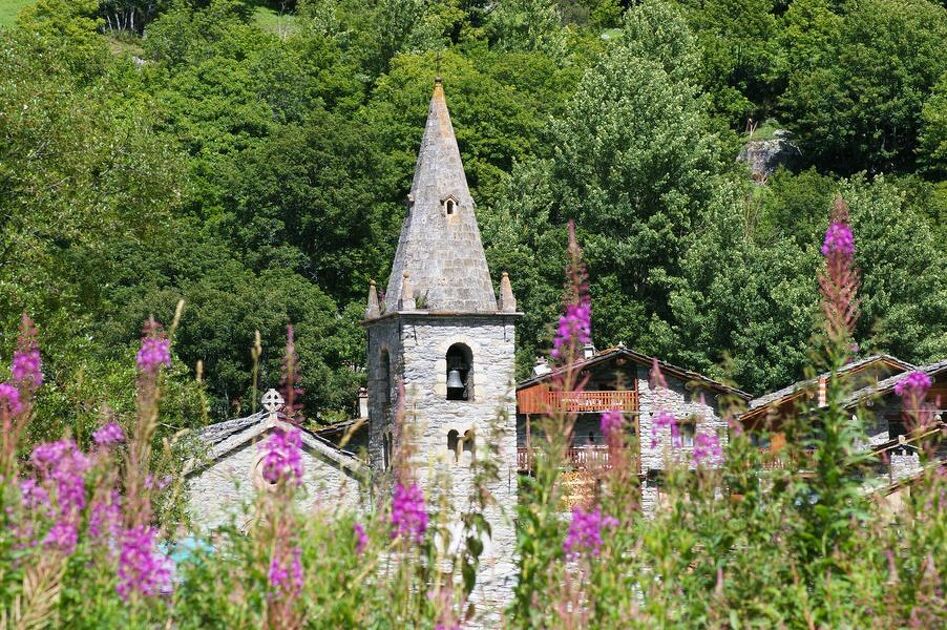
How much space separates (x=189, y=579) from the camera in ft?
24.5

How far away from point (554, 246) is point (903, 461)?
891 inches

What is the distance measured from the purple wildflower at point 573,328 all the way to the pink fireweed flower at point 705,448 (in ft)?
3.25

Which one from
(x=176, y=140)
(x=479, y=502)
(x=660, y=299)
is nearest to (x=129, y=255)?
(x=176, y=140)

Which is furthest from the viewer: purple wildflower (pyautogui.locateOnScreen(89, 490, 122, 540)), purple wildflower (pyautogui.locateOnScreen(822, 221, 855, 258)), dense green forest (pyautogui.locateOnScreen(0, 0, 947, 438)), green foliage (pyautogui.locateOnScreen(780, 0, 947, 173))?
green foliage (pyautogui.locateOnScreen(780, 0, 947, 173))

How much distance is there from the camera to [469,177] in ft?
201

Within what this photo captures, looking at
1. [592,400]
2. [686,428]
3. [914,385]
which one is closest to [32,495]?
[686,428]

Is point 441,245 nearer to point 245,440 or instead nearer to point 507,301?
point 507,301

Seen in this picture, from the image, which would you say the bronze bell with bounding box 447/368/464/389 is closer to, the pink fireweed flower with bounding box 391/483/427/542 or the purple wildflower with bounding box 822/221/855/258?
the purple wildflower with bounding box 822/221/855/258

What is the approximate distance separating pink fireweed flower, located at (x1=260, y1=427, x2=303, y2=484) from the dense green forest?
17.3 meters

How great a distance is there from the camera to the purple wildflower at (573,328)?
767 cm

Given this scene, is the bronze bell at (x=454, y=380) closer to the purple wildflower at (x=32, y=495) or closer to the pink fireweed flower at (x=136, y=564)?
the purple wildflower at (x=32, y=495)

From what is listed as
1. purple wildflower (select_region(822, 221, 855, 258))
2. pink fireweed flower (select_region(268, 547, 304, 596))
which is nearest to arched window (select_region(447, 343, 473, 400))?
purple wildflower (select_region(822, 221, 855, 258))

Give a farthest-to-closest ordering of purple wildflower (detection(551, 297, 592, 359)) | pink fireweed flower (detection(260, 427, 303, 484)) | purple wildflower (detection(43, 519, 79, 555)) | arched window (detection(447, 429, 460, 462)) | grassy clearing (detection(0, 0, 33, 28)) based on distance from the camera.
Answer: grassy clearing (detection(0, 0, 33, 28)), arched window (detection(447, 429, 460, 462)), purple wildflower (detection(551, 297, 592, 359)), pink fireweed flower (detection(260, 427, 303, 484)), purple wildflower (detection(43, 519, 79, 555))

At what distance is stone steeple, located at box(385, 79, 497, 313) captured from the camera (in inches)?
1246
